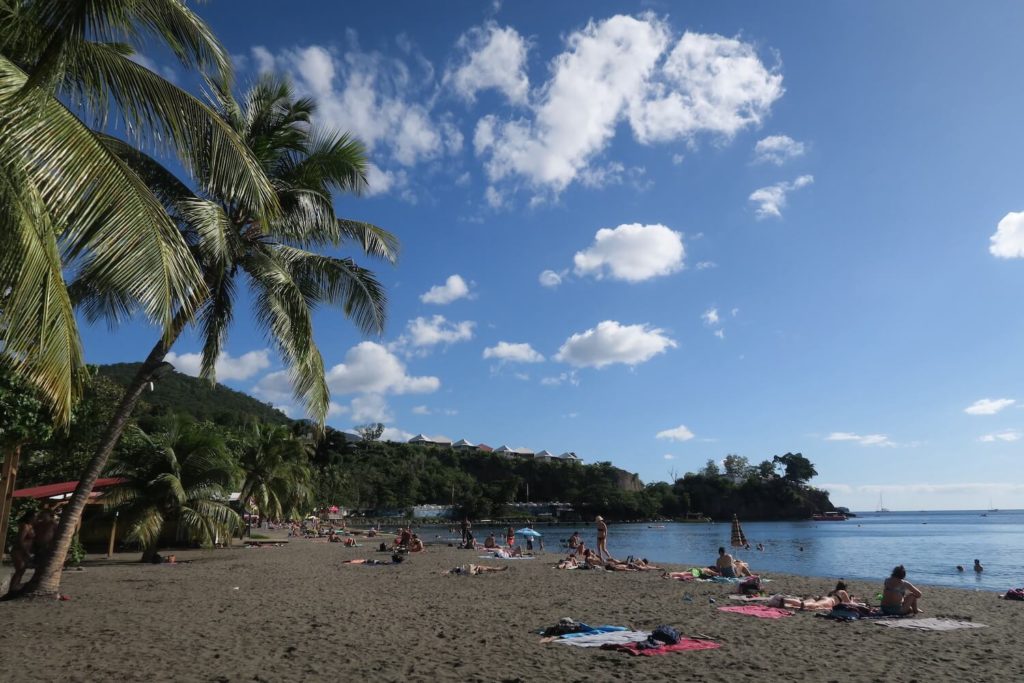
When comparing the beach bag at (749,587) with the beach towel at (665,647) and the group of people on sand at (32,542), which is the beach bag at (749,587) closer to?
the beach towel at (665,647)

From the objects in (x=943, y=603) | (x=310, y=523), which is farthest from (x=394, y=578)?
(x=310, y=523)

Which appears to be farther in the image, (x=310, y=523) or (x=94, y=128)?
(x=310, y=523)

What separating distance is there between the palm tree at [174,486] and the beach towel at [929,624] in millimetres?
17511

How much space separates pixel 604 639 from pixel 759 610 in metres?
4.38

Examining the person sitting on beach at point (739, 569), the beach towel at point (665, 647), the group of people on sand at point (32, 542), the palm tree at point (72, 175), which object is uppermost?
the palm tree at point (72, 175)

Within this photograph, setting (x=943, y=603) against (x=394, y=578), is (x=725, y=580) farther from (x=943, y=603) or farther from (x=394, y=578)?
(x=394, y=578)

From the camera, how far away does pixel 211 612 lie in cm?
1034

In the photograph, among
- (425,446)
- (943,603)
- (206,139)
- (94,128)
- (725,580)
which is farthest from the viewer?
(425,446)

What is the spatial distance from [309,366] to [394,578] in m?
7.85

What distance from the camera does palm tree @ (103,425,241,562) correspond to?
18.1 meters

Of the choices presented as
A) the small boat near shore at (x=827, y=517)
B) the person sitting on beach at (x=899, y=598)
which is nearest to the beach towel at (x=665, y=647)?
the person sitting on beach at (x=899, y=598)

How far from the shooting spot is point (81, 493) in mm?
10375

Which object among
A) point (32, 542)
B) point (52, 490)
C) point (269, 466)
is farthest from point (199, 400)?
point (32, 542)

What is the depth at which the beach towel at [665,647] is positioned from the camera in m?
7.49
